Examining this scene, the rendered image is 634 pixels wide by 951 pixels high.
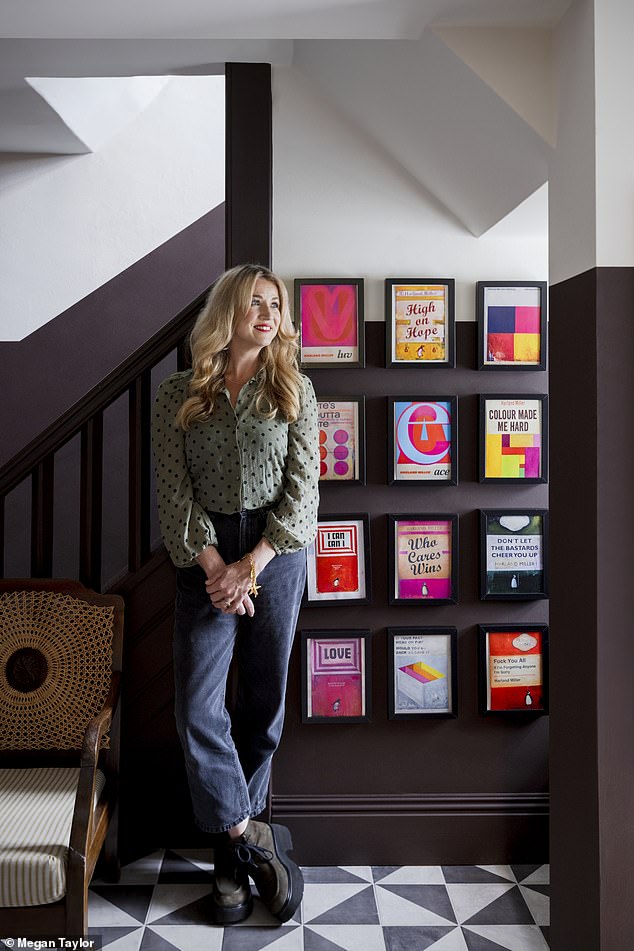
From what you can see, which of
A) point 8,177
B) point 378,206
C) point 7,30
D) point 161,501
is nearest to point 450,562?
point 161,501

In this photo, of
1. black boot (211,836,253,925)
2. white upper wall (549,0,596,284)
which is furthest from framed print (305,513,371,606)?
white upper wall (549,0,596,284)

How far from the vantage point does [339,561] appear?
2.67 m

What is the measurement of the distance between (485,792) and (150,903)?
3.64 ft

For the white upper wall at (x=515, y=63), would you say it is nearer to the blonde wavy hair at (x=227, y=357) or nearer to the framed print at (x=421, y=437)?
the blonde wavy hair at (x=227, y=357)

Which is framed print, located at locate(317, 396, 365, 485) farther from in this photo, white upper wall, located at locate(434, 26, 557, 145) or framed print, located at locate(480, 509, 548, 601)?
white upper wall, located at locate(434, 26, 557, 145)

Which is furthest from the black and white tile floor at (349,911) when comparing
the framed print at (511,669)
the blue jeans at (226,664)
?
the framed print at (511,669)

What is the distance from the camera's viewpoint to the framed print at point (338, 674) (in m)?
2.67

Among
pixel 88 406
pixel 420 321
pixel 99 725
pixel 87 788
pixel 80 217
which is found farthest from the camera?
pixel 80 217

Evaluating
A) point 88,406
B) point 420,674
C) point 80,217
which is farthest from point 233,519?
point 80,217

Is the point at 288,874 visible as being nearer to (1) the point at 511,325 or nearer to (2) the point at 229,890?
(2) the point at 229,890

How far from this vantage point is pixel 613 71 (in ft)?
5.98

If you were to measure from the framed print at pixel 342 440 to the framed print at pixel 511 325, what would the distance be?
44cm

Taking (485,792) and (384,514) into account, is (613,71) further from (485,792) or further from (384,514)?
(485,792)

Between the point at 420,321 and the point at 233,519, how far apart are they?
914 mm
